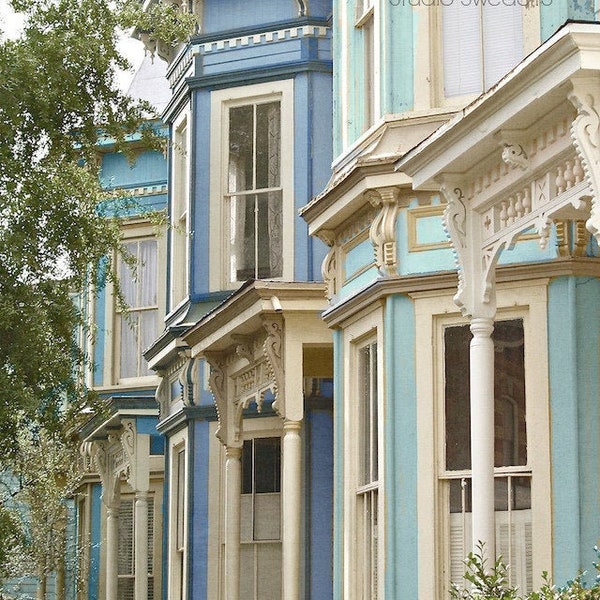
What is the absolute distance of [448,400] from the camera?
12211mm

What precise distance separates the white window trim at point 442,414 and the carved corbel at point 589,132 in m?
3.35

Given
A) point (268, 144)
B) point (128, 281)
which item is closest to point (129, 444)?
point (128, 281)

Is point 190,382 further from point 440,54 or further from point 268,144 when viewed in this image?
point 440,54

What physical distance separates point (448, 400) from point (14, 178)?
19.3ft

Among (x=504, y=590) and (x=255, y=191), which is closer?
(x=504, y=590)

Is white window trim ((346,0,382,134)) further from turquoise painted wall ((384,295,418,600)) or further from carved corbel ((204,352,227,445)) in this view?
carved corbel ((204,352,227,445))

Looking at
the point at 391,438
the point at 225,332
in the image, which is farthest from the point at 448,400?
the point at 225,332

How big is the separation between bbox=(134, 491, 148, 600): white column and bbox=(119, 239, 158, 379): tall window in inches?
134

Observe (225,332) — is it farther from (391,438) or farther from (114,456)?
(114,456)

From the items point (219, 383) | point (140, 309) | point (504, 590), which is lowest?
point (504, 590)

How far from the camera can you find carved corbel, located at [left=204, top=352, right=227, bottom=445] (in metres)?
17.2

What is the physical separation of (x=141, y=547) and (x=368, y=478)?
8.42 m

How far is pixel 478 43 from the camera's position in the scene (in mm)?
12852

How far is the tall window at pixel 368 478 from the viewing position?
511 inches
